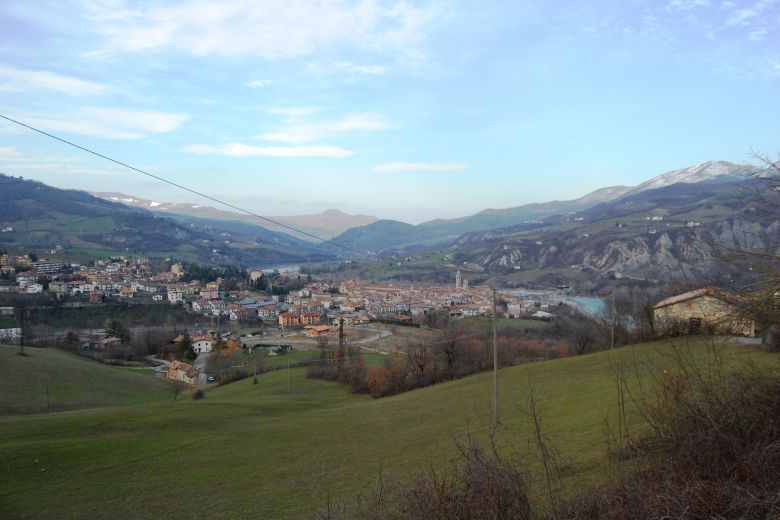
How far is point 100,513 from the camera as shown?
1102 cm

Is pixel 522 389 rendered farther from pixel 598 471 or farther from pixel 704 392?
pixel 704 392

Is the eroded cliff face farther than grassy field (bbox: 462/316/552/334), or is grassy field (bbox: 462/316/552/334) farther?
the eroded cliff face

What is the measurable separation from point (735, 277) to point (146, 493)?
13958mm

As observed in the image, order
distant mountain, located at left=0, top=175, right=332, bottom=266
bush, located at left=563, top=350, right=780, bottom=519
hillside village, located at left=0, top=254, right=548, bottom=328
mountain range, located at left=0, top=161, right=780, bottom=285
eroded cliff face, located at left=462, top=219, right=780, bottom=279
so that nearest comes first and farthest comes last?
1. bush, located at left=563, top=350, right=780, bottom=519
2. mountain range, located at left=0, top=161, right=780, bottom=285
3. hillside village, located at left=0, top=254, right=548, bottom=328
4. eroded cliff face, located at left=462, top=219, right=780, bottom=279
5. distant mountain, located at left=0, top=175, right=332, bottom=266

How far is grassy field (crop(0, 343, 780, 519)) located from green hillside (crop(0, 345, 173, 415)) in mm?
9421

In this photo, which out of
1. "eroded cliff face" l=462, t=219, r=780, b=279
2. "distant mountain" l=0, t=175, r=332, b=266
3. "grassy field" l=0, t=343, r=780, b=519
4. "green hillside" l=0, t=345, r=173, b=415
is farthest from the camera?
"distant mountain" l=0, t=175, r=332, b=266

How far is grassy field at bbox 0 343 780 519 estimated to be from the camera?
→ 11344mm

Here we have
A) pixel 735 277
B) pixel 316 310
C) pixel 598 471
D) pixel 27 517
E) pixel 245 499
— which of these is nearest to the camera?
pixel 598 471

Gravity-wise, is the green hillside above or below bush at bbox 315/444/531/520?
below

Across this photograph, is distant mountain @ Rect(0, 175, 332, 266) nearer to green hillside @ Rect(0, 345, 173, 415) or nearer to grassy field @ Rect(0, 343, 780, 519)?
green hillside @ Rect(0, 345, 173, 415)

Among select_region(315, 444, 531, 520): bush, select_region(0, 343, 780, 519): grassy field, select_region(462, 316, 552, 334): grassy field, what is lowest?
select_region(462, 316, 552, 334): grassy field

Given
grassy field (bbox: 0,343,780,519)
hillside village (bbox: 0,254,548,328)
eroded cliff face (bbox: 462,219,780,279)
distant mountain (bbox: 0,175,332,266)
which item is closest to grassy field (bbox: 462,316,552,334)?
hillside village (bbox: 0,254,548,328)

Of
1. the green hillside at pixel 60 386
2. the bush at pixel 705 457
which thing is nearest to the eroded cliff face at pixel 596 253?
the green hillside at pixel 60 386

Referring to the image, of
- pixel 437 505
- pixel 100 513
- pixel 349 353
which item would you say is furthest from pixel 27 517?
pixel 349 353
